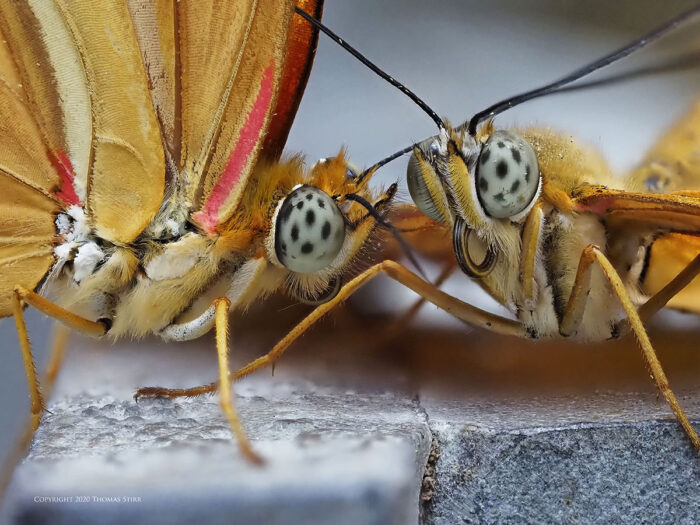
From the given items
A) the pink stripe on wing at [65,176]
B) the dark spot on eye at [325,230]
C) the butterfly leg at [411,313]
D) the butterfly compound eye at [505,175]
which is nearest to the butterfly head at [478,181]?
the butterfly compound eye at [505,175]

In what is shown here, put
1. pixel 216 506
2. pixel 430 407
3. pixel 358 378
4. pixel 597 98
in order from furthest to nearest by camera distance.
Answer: pixel 597 98, pixel 358 378, pixel 430 407, pixel 216 506

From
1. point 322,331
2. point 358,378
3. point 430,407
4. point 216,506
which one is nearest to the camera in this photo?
point 216,506

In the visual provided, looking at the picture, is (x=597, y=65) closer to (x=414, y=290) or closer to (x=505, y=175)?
(x=505, y=175)

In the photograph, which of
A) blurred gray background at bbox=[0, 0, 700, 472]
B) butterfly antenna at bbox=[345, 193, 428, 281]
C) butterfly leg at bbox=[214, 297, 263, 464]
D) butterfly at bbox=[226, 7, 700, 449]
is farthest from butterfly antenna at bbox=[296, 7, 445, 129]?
blurred gray background at bbox=[0, 0, 700, 472]

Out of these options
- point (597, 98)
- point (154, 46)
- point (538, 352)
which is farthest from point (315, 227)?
point (597, 98)

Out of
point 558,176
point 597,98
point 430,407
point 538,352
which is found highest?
point 597,98

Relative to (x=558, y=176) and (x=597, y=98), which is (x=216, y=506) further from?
(x=597, y=98)

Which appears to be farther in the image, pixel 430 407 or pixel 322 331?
pixel 322 331
